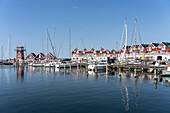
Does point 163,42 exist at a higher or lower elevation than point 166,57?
higher

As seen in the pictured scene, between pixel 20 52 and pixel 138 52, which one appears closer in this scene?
pixel 138 52

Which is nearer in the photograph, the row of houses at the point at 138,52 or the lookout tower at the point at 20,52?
the row of houses at the point at 138,52

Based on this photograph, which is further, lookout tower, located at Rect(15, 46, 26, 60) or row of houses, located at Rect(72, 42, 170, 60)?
lookout tower, located at Rect(15, 46, 26, 60)

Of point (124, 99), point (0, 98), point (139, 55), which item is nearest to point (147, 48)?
point (139, 55)

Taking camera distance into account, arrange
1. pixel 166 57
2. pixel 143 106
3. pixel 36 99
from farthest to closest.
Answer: pixel 166 57, pixel 36 99, pixel 143 106

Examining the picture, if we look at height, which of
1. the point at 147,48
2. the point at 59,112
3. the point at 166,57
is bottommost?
the point at 59,112

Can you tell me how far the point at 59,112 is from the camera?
49.6 feet

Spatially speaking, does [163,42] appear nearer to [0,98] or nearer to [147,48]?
[147,48]

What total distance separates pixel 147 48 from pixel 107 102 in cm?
7978

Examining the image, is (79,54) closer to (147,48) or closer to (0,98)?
(147,48)

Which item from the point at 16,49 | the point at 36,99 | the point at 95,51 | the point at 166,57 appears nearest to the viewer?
the point at 36,99

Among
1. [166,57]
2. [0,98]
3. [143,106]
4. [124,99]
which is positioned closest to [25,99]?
[0,98]

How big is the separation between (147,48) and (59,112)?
278 feet

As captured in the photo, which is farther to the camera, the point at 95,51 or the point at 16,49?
the point at 16,49
